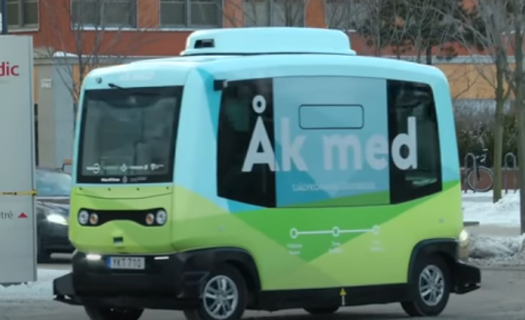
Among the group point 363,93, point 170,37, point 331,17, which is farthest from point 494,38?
point 170,37

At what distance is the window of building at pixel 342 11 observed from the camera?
28266mm

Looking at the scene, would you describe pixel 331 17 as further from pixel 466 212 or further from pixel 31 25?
pixel 31 25

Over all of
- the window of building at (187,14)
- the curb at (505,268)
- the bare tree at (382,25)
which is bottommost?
the curb at (505,268)

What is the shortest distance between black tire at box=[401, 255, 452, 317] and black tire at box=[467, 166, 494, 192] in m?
24.6

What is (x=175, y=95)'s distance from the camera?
492 inches

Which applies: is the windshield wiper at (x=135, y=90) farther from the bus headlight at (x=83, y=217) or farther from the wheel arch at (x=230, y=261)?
the wheel arch at (x=230, y=261)

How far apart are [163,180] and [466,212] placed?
18952 mm

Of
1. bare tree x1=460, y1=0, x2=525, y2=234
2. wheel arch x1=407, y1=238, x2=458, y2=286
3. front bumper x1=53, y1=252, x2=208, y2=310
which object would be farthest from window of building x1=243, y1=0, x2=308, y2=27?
front bumper x1=53, y1=252, x2=208, y2=310

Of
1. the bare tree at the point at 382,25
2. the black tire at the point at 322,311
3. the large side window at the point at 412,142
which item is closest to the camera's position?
the large side window at the point at 412,142

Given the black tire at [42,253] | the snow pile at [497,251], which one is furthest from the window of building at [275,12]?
the black tire at [42,253]

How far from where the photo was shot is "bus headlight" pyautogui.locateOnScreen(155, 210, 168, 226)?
1224 centimetres

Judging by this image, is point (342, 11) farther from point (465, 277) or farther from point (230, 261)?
point (230, 261)

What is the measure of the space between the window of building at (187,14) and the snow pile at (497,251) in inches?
906

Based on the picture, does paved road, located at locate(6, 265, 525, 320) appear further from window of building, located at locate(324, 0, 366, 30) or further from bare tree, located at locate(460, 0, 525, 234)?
window of building, located at locate(324, 0, 366, 30)
